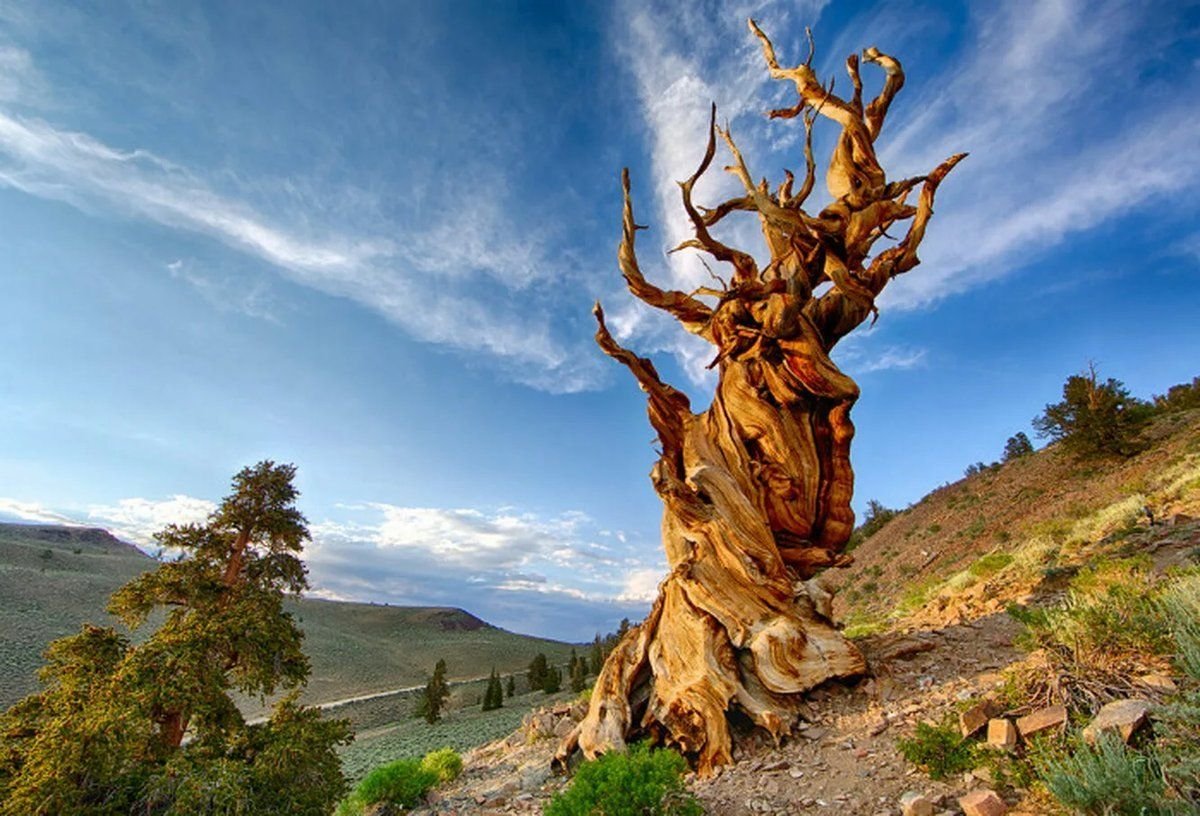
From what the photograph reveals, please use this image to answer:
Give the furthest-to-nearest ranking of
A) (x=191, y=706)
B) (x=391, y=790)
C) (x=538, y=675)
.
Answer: (x=538, y=675) → (x=391, y=790) → (x=191, y=706)

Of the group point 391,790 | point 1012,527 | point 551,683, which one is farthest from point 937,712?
point 551,683

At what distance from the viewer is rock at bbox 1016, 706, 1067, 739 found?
387cm

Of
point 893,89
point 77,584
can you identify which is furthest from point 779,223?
point 77,584

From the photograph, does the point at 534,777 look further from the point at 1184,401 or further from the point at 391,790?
the point at 1184,401

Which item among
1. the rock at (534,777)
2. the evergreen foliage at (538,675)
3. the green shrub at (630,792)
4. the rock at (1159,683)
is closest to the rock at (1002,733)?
the rock at (1159,683)

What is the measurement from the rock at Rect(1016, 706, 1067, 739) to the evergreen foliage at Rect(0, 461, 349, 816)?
7712mm

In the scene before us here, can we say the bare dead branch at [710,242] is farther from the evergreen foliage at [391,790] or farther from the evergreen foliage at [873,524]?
the evergreen foliage at [873,524]

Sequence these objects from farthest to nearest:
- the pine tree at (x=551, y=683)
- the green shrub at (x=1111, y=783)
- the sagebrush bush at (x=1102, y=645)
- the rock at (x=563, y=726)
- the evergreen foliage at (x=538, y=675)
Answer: the evergreen foliage at (x=538, y=675) < the pine tree at (x=551, y=683) < the rock at (x=563, y=726) < the sagebrush bush at (x=1102, y=645) < the green shrub at (x=1111, y=783)

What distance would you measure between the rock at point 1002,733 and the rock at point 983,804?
51cm

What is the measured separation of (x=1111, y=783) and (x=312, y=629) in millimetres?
96049

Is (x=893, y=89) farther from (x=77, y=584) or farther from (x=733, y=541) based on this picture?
(x=77, y=584)

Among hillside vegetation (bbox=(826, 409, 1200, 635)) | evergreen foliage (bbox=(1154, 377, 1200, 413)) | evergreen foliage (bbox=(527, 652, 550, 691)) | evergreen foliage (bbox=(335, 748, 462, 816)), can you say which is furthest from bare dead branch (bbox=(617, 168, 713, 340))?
evergreen foliage (bbox=(527, 652, 550, 691))

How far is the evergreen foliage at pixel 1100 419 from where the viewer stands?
77.6ft

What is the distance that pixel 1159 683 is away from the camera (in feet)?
12.3
